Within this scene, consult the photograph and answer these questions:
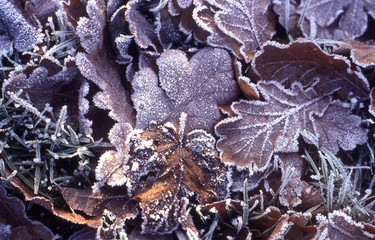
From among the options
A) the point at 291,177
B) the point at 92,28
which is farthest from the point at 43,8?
the point at 291,177

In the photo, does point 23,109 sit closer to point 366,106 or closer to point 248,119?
point 248,119

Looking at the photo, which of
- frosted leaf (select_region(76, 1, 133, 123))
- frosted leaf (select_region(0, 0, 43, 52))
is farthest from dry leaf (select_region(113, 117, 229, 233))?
frosted leaf (select_region(0, 0, 43, 52))

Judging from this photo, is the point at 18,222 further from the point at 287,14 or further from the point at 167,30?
the point at 287,14

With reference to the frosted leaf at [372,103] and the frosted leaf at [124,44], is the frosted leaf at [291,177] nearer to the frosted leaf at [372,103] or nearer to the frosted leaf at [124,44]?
the frosted leaf at [372,103]

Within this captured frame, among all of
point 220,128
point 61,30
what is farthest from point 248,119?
point 61,30

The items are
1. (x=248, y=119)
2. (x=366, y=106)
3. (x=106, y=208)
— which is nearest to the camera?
(x=106, y=208)

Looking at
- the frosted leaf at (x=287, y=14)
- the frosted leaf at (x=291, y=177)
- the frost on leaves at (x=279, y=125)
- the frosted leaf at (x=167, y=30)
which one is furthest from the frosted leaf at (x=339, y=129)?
the frosted leaf at (x=167, y=30)

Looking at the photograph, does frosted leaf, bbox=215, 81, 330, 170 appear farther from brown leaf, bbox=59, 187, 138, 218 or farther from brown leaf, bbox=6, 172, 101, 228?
brown leaf, bbox=6, 172, 101, 228
